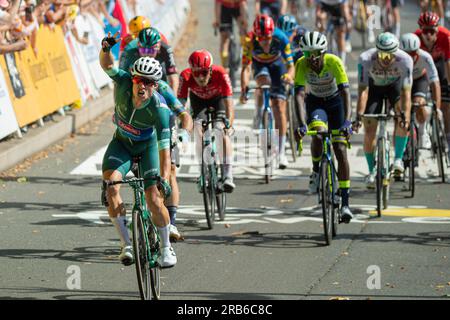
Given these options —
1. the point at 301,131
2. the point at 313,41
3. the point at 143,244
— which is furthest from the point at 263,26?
the point at 143,244

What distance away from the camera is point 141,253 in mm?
9227

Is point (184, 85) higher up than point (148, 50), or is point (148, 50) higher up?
point (148, 50)

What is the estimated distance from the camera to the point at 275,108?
1603cm

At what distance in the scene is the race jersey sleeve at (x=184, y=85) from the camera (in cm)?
1315

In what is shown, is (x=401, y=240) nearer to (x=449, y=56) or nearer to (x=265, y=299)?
(x=265, y=299)

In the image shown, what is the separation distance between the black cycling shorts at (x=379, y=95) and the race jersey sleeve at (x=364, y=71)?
0.45 metres

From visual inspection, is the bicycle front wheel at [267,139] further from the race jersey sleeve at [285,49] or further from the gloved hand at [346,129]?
the gloved hand at [346,129]

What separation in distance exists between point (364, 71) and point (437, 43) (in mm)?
2403

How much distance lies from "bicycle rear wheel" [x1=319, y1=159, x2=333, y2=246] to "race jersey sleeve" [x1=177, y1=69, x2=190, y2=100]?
7.06 ft

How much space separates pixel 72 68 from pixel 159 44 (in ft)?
18.9

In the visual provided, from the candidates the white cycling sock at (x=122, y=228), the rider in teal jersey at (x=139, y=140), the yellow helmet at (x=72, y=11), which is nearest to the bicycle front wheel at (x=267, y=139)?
the yellow helmet at (x=72, y=11)

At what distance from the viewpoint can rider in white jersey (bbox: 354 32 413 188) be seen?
13539 mm

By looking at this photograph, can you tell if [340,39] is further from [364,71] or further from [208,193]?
[208,193]

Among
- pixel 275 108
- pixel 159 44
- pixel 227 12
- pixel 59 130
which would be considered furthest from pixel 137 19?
pixel 227 12
